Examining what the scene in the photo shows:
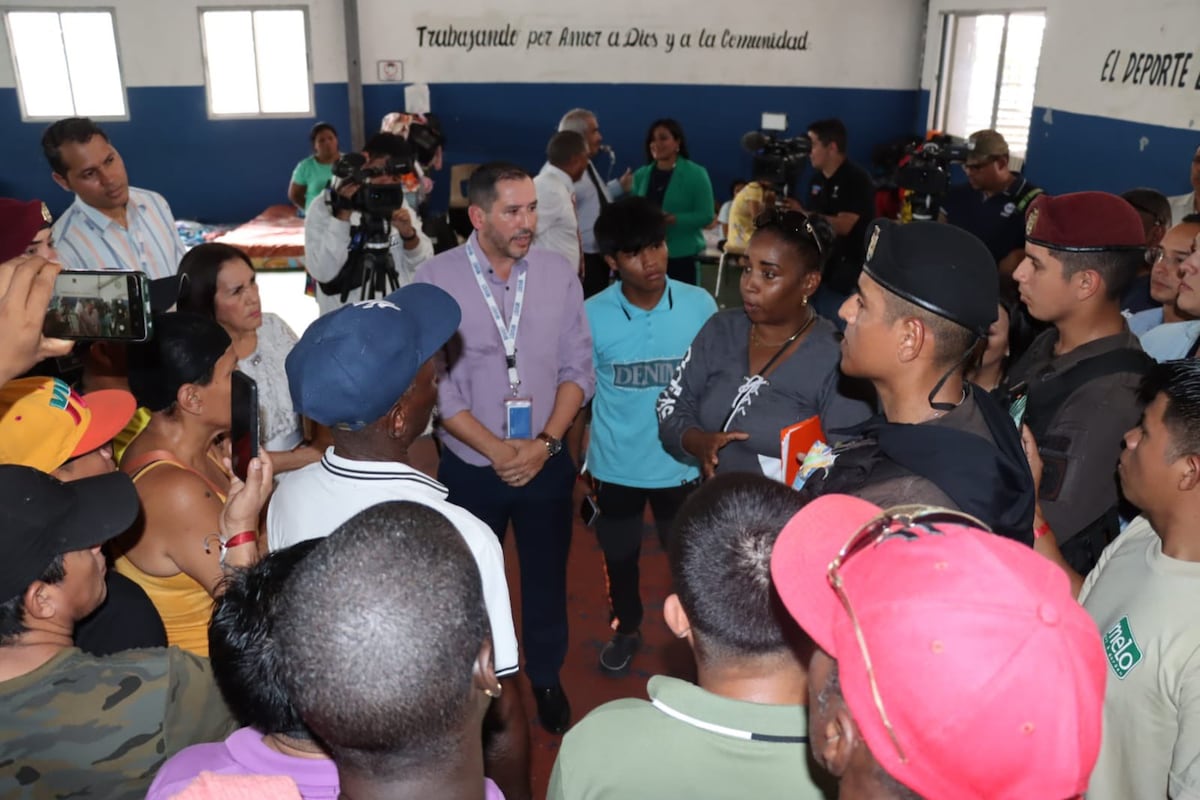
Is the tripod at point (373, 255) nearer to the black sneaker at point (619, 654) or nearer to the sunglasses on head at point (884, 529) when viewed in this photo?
the black sneaker at point (619, 654)

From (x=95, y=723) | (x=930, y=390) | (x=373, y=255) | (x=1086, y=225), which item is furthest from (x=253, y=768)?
(x=373, y=255)

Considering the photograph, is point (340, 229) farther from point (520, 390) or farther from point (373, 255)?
point (520, 390)

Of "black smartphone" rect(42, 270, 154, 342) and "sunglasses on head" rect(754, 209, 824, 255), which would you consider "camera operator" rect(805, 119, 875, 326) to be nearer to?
"sunglasses on head" rect(754, 209, 824, 255)

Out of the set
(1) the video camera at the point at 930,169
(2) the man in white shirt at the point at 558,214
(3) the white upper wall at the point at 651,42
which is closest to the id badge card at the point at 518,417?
(2) the man in white shirt at the point at 558,214

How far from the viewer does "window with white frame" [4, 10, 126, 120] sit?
10.4 metres

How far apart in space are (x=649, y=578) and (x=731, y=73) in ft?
28.5

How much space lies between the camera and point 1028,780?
925mm

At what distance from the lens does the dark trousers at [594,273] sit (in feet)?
20.2

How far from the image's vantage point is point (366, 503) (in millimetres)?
1818

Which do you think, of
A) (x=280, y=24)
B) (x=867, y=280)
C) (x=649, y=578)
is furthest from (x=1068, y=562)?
(x=280, y=24)

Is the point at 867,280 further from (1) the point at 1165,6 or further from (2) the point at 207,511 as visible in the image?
(1) the point at 1165,6

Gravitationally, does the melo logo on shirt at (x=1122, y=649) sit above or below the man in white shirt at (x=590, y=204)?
below

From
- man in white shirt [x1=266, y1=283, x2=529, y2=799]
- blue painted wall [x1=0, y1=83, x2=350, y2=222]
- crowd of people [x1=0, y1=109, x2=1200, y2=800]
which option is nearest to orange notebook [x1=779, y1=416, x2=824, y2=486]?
crowd of people [x1=0, y1=109, x2=1200, y2=800]

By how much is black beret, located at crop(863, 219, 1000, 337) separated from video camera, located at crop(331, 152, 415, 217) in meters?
2.56
